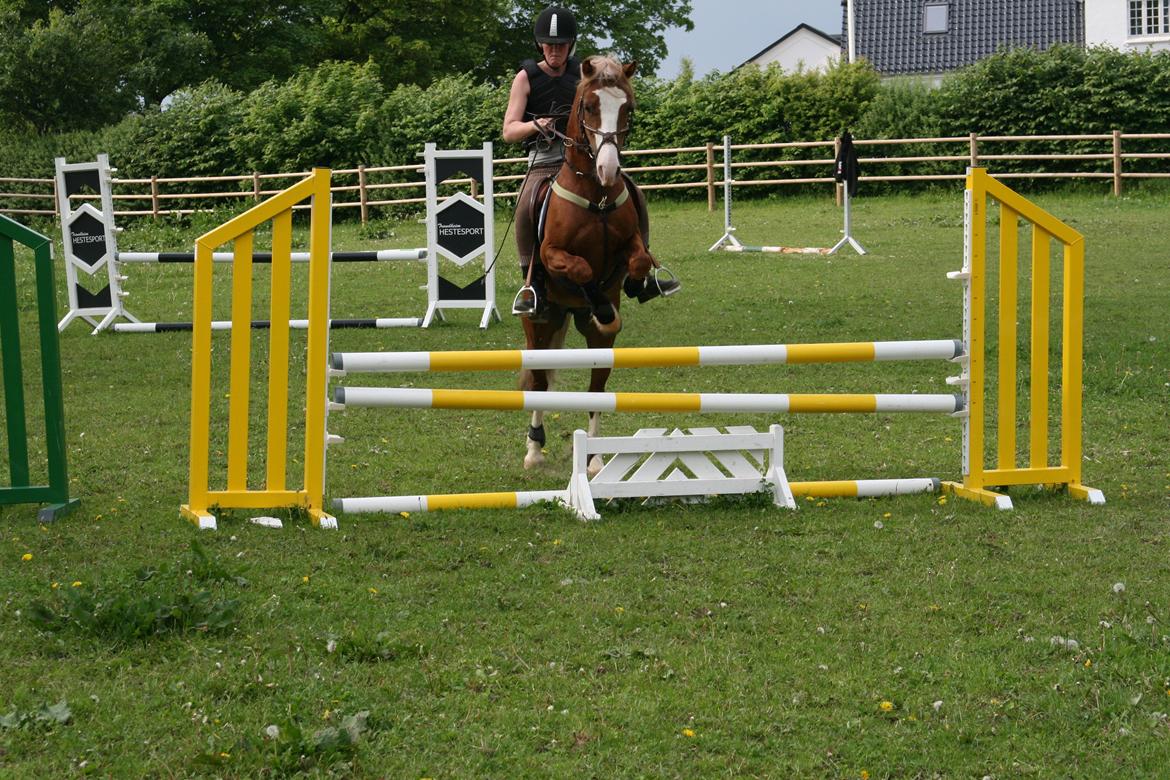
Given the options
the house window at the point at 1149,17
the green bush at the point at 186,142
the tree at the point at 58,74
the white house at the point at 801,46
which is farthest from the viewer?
the white house at the point at 801,46

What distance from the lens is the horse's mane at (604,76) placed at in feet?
25.2

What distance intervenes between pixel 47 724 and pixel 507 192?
81.9 feet

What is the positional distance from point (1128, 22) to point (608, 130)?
1839 inches

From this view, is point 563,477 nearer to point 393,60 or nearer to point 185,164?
point 185,164

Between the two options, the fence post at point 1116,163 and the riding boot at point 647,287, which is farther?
the fence post at point 1116,163

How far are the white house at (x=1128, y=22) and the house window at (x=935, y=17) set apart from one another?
7.11m

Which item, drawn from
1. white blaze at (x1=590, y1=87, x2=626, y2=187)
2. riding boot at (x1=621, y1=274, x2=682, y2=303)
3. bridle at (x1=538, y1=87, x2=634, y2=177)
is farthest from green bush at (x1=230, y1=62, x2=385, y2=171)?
white blaze at (x1=590, y1=87, x2=626, y2=187)

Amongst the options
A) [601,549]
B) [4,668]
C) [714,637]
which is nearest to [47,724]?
[4,668]

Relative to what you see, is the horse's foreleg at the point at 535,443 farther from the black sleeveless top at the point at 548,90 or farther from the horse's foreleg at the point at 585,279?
the black sleeveless top at the point at 548,90

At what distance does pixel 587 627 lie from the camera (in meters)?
5.33

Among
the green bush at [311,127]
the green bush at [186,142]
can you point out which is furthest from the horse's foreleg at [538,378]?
the green bush at [186,142]

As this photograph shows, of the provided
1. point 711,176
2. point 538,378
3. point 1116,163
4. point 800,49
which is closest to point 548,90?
point 538,378

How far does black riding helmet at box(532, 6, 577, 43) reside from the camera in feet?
28.2

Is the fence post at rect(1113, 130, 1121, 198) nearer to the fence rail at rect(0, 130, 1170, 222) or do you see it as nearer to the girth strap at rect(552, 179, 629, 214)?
the fence rail at rect(0, 130, 1170, 222)
